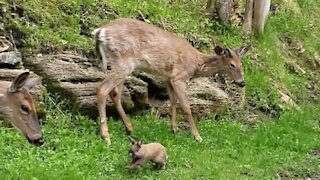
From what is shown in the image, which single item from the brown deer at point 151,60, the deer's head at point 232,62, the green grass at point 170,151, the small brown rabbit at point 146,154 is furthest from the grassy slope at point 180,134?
the deer's head at point 232,62

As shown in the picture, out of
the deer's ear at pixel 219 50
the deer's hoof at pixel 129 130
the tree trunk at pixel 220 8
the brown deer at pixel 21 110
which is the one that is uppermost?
the brown deer at pixel 21 110

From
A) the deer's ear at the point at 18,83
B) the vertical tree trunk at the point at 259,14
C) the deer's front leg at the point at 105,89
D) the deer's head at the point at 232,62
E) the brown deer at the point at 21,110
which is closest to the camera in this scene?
the deer's ear at the point at 18,83

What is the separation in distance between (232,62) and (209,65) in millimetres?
458

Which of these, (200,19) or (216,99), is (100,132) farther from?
(200,19)

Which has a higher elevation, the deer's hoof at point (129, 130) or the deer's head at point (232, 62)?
the deer's head at point (232, 62)

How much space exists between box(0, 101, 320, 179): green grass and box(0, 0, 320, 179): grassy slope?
0.05 ft

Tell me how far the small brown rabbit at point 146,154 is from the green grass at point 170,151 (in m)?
0.10

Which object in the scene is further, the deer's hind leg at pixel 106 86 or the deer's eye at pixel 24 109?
the deer's hind leg at pixel 106 86

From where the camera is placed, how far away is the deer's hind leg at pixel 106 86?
984 centimetres

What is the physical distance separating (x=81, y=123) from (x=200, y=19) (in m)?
5.33

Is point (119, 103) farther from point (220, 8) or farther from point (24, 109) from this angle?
point (220, 8)

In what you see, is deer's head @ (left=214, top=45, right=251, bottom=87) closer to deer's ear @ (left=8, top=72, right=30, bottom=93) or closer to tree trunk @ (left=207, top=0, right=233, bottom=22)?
tree trunk @ (left=207, top=0, right=233, bottom=22)

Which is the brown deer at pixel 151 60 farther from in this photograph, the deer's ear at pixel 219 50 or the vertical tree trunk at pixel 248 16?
the vertical tree trunk at pixel 248 16

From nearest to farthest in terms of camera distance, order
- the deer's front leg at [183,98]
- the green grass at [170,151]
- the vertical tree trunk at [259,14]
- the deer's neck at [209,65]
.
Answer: the green grass at [170,151], the deer's front leg at [183,98], the deer's neck at [209,65], the vertical tree trunk at [259,14]
